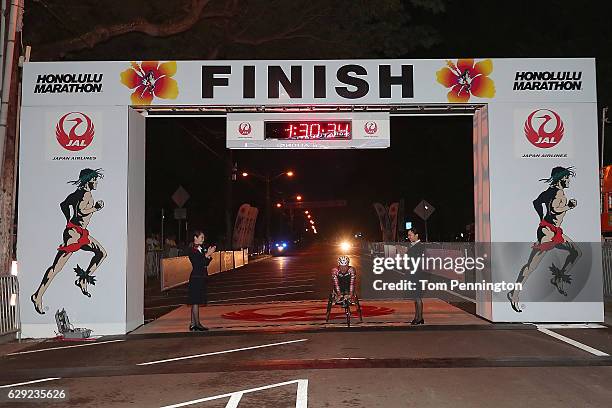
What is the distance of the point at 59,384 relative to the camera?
7863 millimetres

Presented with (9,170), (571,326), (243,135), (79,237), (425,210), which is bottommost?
(571,326)

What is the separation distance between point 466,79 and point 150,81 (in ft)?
19.1

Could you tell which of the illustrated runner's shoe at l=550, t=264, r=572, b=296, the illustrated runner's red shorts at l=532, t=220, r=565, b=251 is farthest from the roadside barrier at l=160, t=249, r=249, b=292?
the illustrated runner's shoe at l=550, t=264, r=572, b=296

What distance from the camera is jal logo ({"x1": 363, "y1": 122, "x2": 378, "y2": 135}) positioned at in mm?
12406

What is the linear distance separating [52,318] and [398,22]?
40.3 ft

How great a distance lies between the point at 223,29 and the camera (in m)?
17.5

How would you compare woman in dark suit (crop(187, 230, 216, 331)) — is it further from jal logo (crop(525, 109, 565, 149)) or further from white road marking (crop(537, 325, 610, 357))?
jal logo (crop(525, 109, 565, 149))

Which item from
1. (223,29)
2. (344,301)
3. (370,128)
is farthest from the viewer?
(223,29)

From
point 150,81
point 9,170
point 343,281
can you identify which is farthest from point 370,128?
point 9,170

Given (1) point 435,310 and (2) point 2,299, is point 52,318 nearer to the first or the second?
(2) point 2,299

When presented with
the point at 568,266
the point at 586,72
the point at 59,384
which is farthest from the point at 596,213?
the point at 59,384

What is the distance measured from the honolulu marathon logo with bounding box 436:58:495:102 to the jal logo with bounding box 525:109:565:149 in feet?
2.93

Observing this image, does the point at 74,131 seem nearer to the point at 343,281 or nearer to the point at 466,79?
the point at 343,281

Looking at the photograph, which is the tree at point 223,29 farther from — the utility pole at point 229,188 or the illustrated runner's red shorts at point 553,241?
the utility pole at point 229,188
